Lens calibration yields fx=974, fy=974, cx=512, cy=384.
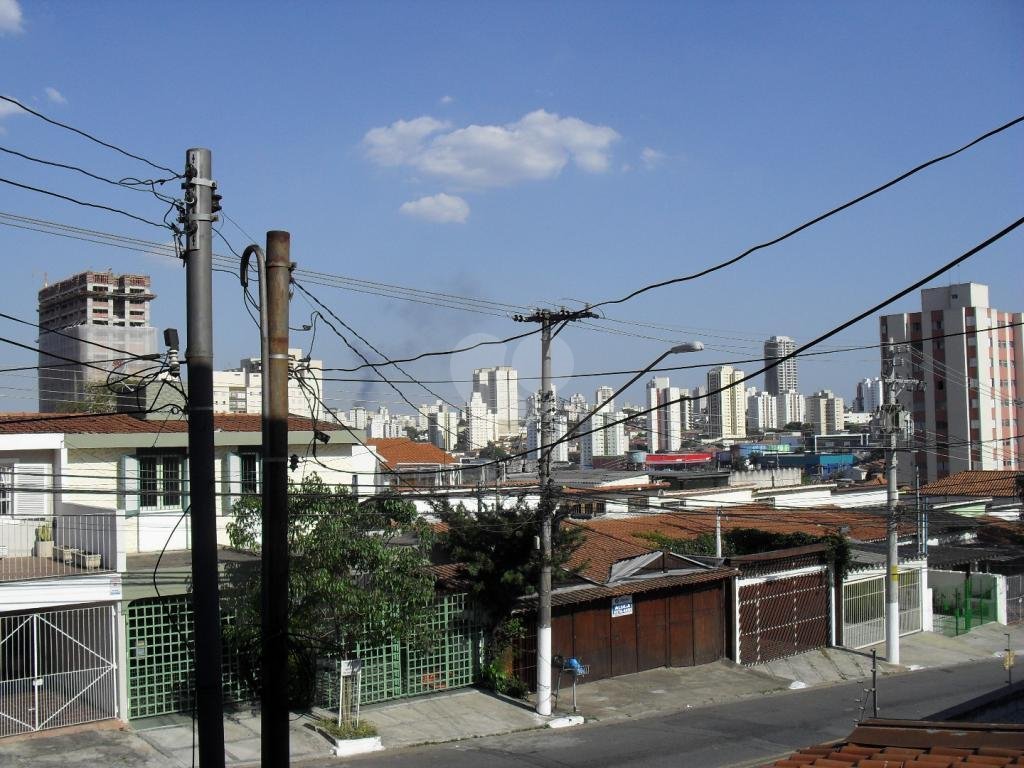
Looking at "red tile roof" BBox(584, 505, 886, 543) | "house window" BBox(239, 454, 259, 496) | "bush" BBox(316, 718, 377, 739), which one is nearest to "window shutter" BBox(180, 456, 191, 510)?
"house window" BBox(239, 454, 259, 496)

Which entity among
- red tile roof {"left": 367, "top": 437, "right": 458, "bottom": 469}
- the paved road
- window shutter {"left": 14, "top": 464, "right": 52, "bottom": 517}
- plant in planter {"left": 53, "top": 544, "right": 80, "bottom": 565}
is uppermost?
window shutter {"left": 14, "top": 464, "right": 52, "bottom": 517}

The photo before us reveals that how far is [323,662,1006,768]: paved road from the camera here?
1691 centimetres

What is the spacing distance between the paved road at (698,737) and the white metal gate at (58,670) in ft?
15.3

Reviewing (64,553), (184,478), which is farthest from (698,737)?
(64,553)

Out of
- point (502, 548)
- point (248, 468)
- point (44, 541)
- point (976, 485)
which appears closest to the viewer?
point (44, 541)

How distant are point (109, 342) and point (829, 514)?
2793 cm

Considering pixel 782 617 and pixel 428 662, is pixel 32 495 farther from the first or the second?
pixel 782 617

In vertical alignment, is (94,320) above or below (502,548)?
above

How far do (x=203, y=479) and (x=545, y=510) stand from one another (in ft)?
40.1

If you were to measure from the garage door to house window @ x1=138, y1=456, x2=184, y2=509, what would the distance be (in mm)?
15190

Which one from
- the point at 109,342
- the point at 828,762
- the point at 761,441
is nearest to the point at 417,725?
the point at 828,762

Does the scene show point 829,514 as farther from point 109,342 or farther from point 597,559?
point 109,342

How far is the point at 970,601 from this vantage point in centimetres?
3616

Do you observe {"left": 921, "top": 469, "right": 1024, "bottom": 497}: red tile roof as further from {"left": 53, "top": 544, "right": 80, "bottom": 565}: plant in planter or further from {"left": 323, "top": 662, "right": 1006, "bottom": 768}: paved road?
{"left": 53, "top": 544, "right": 80, "bottom": 565}: plant in planter
